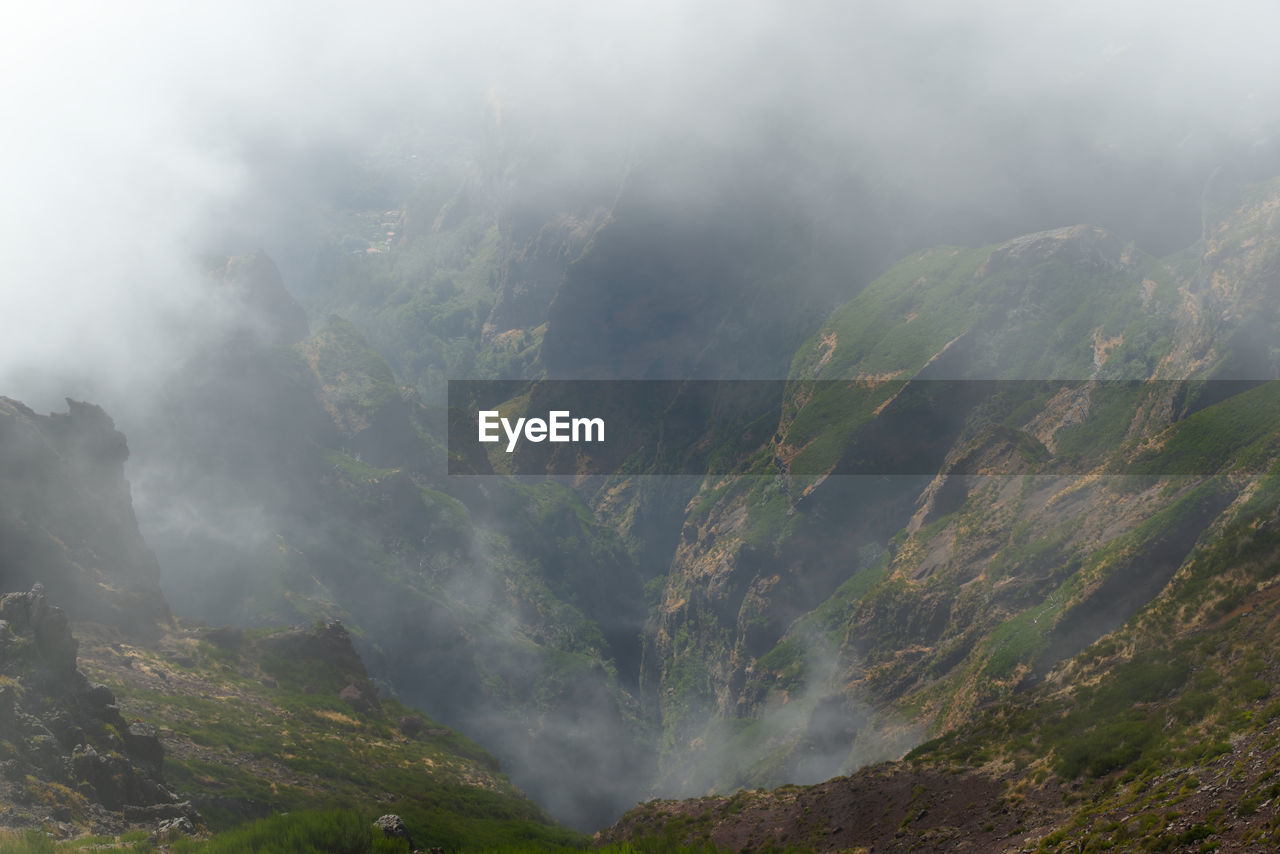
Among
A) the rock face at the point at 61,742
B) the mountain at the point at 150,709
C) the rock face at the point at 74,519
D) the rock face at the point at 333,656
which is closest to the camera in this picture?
the rock face at the point at 61,742

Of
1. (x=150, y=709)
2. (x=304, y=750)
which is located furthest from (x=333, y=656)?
(x=150, y=709)

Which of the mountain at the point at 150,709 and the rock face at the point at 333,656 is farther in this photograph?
the rock face at the point at 333,656

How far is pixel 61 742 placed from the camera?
238ft

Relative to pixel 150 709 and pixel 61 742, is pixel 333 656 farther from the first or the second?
pixel 61 742

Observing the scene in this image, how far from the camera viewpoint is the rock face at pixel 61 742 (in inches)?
2466

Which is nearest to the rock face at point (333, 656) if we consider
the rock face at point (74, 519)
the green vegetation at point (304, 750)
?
the green vegetation at point (304, 750)

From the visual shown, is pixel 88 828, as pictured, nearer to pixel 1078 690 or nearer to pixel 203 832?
pixel 203 832

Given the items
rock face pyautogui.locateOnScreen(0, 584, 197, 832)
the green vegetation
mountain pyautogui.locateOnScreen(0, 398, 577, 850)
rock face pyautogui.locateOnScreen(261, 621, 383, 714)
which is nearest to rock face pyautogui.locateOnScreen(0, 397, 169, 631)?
mountain pyautogui.locateOnScreen(0, 398, 577, 850)

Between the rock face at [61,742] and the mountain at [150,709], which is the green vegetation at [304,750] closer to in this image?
the mountain at [150,709]

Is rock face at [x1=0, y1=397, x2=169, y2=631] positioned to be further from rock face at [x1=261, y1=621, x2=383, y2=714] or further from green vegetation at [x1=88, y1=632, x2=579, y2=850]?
rock face at [x1=261, y1=621, x2=383, y2=714]

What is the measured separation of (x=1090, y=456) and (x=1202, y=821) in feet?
490

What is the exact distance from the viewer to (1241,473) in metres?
129

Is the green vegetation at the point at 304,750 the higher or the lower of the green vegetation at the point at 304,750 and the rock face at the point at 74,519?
the lower

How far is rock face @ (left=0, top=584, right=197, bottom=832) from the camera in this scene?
62.6m
